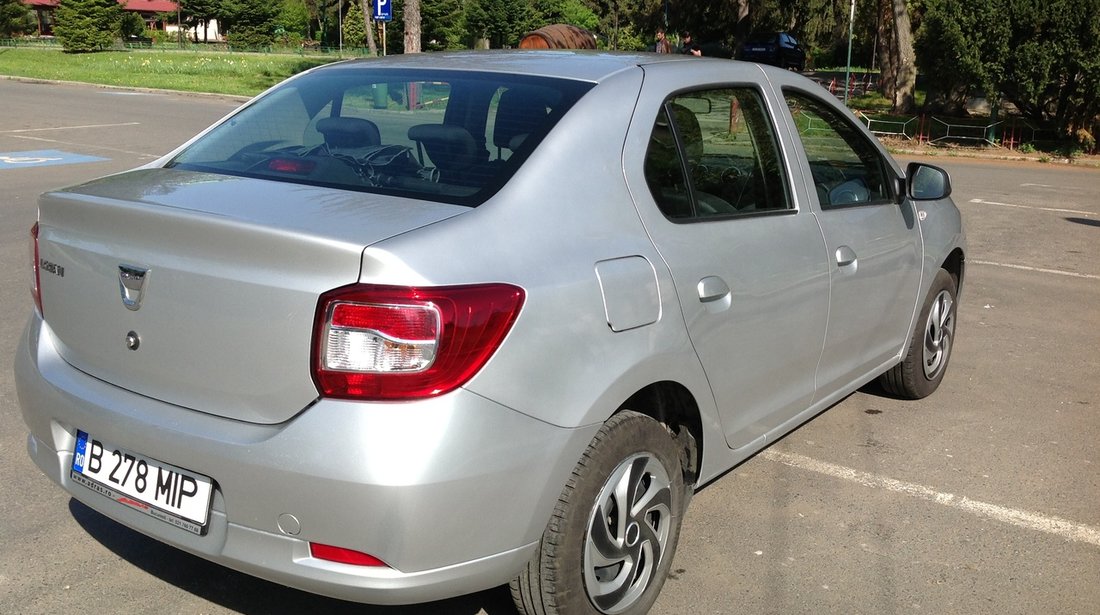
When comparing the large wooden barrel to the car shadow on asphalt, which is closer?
the car shadow on asphalt

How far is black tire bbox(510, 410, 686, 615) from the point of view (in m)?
2.85

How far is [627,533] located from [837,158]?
2.09m

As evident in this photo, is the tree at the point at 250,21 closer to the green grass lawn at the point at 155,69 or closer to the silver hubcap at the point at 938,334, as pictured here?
the green grass lawn at the point at 155,69

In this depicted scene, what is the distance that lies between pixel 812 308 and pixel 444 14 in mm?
63869

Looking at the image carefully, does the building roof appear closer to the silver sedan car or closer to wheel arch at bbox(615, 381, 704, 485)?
the silver sedan car

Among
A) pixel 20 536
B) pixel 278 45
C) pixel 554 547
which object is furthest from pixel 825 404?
pixel 278 45

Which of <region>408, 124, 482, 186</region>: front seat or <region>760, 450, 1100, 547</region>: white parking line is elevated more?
<region>408, 124, 482, 186</region>: front seat

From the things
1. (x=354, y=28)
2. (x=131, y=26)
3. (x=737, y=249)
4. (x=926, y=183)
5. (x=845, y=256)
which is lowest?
(x=845, y=256)

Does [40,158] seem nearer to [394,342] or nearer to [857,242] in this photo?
[857,242]

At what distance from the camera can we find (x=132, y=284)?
2.84 meters

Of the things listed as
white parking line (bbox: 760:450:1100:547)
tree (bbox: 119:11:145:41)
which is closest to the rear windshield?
white parking line (bbox: 760:450:1100:547)

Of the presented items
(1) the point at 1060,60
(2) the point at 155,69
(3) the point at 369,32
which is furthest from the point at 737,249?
(3) the point at 369,32

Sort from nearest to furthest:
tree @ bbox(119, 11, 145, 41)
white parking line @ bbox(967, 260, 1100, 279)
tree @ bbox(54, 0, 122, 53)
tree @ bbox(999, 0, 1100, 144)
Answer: white parking line @ bbox(967, 260, 1100, 279), tree @ bbox(999, 0, 1100, 144), tree @ bbox(54, 0, 122, 53), tree @ bbox(119, 11, 145, 41)

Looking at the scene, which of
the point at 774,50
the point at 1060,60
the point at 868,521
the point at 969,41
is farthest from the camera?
the point at 774,50
